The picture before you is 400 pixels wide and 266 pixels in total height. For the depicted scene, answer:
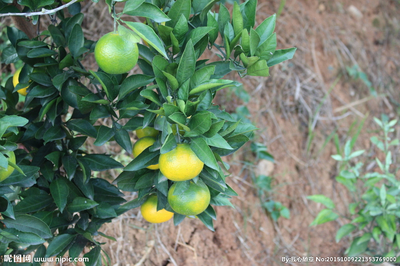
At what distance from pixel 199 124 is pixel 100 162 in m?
0.46

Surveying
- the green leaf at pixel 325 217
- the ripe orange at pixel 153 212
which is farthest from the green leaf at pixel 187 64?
the green leaf at pixel 325 217

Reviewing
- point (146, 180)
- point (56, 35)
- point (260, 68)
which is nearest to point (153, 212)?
point (146, 180)

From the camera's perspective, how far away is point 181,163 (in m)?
0.78

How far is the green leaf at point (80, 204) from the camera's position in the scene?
0.97 metres

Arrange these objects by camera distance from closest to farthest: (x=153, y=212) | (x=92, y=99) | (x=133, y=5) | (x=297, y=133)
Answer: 1. (x=133, y=5)
2. (x=92, y=99)
3. (x=153, y=212)
4. (x=297, y=133)

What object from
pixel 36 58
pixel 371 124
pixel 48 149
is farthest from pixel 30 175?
pixel 371 124

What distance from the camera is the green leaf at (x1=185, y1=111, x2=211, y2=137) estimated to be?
756 millimetres

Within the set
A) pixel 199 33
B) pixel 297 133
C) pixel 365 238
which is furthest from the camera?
pixel 297 133

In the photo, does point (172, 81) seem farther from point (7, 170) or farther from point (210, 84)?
point (7, 170)

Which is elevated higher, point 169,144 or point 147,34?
point 147,34

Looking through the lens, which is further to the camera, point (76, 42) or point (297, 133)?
point (297, 133)

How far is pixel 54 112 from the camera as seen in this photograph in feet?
3.40

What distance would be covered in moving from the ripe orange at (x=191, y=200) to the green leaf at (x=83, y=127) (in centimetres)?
37

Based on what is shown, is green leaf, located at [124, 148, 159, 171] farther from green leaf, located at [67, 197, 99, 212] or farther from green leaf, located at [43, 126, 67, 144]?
green leaf, located at [43, 126, 67, 144]
